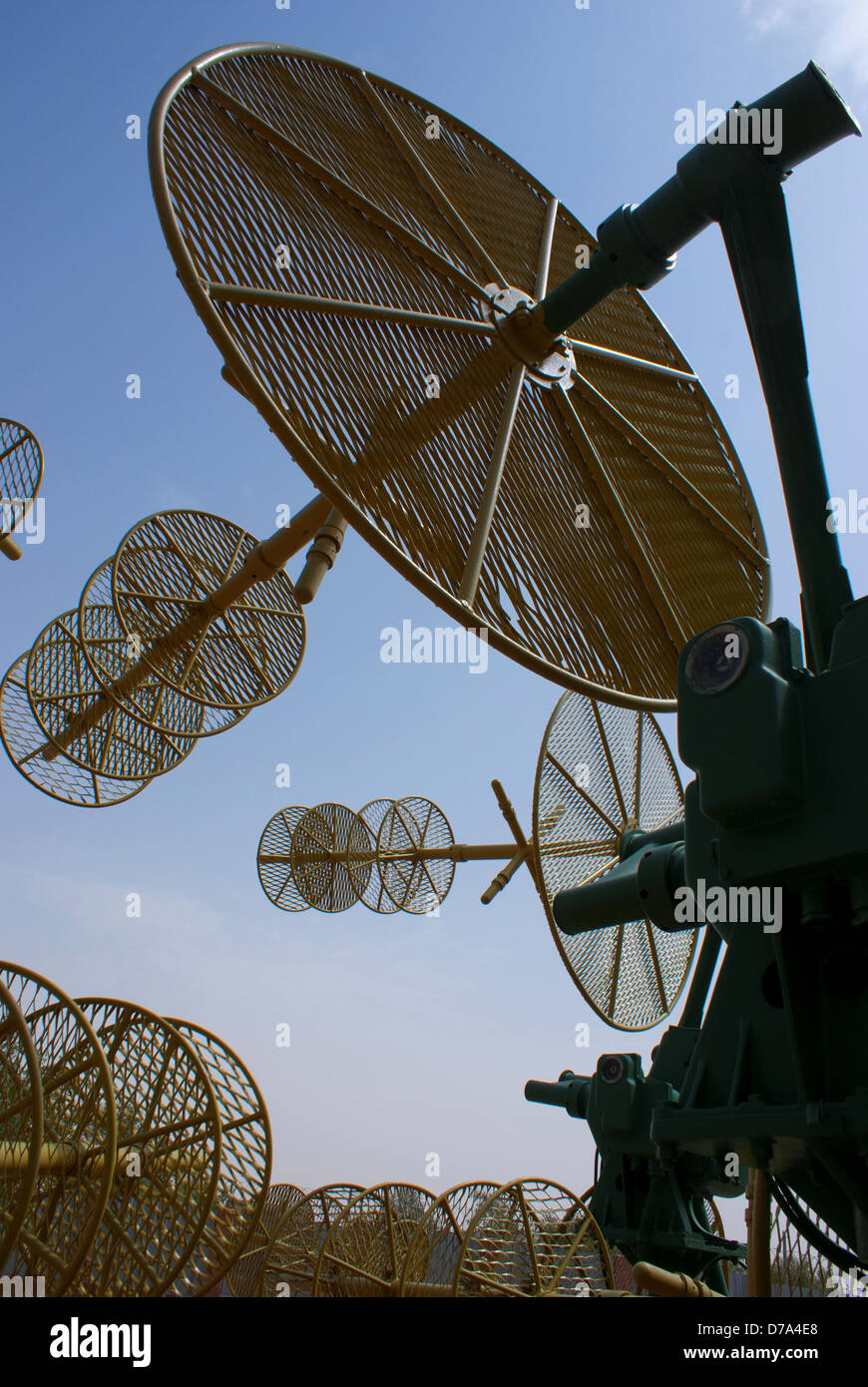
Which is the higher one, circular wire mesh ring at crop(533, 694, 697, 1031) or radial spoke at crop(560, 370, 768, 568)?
radial spoke at crop(560, 370, 768, 568)

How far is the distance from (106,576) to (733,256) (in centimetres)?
1431

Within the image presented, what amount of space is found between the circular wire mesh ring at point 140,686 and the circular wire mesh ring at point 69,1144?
601 centimetres

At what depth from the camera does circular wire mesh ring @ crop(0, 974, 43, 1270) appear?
5.61 meters

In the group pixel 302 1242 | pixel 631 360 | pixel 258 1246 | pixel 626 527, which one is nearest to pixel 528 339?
pixel 626 527

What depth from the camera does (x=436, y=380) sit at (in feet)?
17.2

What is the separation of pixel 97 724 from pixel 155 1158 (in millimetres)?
7910

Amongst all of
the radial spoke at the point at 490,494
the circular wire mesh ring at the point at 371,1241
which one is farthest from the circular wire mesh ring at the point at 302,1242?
the radial spoke at the point at 490,494

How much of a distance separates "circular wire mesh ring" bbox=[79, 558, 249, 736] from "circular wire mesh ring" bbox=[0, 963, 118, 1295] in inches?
237

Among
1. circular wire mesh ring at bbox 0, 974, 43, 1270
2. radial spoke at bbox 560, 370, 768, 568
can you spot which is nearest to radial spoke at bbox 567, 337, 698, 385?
radial spoke at bbox 560, 370, 768, 568

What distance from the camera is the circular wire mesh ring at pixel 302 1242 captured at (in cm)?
1320

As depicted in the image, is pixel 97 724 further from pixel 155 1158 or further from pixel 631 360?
pixel 631 360

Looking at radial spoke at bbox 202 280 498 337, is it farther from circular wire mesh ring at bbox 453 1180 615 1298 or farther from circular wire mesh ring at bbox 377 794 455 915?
circular wire mesh ring at bbox 377 794 455 915

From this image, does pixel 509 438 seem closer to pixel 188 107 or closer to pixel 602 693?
pixel 602 693

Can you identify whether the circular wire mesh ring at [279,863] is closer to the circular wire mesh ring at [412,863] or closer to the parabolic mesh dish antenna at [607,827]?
the circular wire mesh ring at [412,863]
